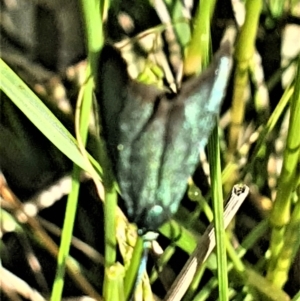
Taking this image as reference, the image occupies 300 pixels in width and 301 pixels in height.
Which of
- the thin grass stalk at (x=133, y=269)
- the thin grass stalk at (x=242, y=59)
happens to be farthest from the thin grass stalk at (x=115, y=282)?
the thin grass stalk at (x=242, y=59)

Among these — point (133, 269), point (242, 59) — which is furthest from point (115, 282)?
point (242, 59)

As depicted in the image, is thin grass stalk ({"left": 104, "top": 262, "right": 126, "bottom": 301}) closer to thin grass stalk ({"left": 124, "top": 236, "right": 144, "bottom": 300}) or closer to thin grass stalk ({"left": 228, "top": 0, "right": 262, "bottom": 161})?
thin grass stalk ({"left": 124, "top": 236, "right": 144, "bottom": 300})

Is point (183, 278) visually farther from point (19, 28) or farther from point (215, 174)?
point (19, 28)

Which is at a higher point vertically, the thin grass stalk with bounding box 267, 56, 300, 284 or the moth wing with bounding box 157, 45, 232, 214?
the moth wing with bounding box 157, 45, 232, 214

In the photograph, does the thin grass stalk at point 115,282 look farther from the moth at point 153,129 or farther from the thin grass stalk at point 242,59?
the thin grass stalk at point 242,59

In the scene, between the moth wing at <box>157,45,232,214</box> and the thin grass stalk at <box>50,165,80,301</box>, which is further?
the thin grass stalk at <box>50,165,80,301</box>

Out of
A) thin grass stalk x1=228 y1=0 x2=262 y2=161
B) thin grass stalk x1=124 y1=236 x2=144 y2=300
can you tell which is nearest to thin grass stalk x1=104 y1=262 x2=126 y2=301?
thin grass stalk x1=124 y1=236 x2=144 y2=300
